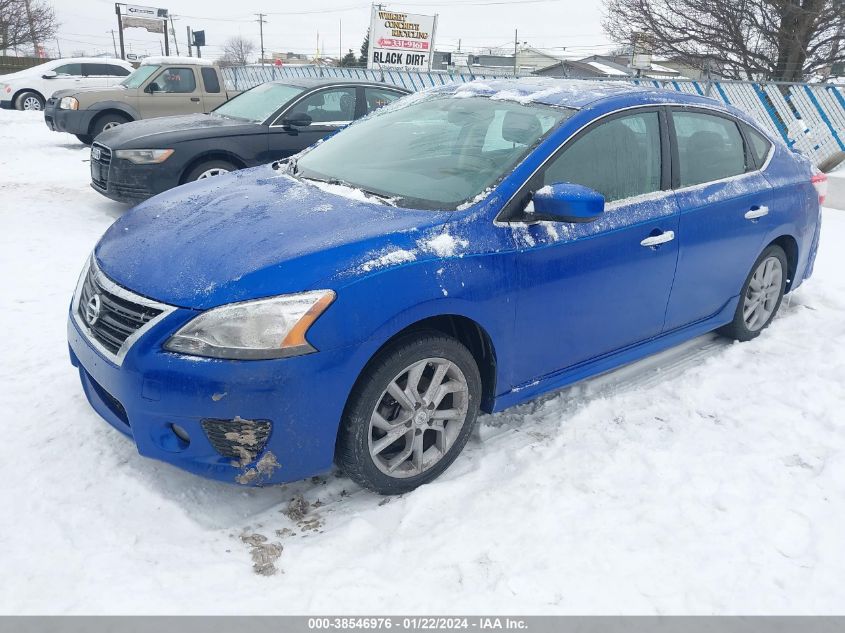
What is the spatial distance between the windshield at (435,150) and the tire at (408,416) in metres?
0.70

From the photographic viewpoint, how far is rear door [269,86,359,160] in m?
7.42

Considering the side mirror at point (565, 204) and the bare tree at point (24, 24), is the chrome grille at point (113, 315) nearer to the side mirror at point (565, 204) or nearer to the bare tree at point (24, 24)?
the side mirror at point (565, 204)

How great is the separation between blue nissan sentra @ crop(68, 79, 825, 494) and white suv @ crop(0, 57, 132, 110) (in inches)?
651

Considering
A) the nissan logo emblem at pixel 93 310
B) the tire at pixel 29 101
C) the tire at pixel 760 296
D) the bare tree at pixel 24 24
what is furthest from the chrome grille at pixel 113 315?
the bare tree at pixel 24 24

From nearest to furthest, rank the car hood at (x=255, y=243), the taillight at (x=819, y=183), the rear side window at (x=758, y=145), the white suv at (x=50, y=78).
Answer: the car hood at (x=255, y=243)
the rear side window at (x=758, y=145)
the taillight at (x=819, y=183)
the white suv at (x=50, y=78)

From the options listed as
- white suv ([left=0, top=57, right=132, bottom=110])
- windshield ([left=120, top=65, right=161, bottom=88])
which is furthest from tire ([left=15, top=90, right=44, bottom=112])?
windshield ([left=120, top=65, right=161, bottom=88])

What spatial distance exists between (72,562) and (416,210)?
6.21 feet

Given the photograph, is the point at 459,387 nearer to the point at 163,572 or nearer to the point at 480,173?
the point at 480,173

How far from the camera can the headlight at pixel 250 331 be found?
7.93 ft

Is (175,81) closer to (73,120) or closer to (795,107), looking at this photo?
(73,120)

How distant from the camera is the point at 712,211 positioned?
389 cm

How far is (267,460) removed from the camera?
8.40 feet

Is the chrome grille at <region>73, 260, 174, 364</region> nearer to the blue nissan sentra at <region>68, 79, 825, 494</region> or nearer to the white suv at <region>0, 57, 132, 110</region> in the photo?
the blue nissan sentra at <region>68, 79, 825, 494</region>

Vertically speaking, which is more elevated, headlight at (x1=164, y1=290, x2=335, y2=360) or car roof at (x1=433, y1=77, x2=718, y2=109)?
car roof at (x1=433, y1=77, x2=718, y2=109)
